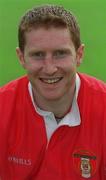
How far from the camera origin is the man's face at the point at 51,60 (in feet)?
4.36

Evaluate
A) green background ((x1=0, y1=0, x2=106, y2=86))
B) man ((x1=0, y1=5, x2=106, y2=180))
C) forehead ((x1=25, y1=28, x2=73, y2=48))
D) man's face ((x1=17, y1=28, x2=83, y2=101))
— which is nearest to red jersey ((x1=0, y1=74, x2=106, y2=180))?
man ((x1=0, y1=5, x2=106, y2=180))

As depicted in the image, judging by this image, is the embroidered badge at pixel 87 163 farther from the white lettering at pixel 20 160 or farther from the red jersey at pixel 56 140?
the white lettering at pixel 20 160

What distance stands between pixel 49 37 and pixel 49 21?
0.06 meters

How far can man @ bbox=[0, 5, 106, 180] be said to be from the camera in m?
1.38

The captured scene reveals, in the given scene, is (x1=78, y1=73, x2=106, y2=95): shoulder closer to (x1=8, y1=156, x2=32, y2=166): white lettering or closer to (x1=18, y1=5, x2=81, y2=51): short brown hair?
(x1=18, y1=5, x2=81, y2=51): short brown hair

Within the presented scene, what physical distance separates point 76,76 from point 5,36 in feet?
4.94

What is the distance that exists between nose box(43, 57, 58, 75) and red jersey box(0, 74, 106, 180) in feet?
0.57

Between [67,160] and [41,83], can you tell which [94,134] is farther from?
[41,83]

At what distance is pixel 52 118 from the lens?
1481 mm

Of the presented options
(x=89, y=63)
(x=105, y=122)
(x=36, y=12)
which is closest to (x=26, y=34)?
(x=36, y=12)

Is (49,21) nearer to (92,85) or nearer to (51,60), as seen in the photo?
(51,60)

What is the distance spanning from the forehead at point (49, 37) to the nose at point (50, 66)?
0.14ft

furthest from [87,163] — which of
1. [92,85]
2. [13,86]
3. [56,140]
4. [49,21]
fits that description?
[49,21]

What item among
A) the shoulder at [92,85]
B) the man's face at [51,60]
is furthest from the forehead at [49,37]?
the shoulder at [92,85]
